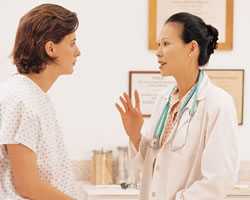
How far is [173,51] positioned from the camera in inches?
93.7

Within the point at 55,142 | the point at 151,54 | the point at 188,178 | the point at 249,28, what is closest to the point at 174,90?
the point at 188,178

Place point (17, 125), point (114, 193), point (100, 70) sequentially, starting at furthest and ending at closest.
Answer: point (100, 70) → point (114, 193) → point (17, 125)

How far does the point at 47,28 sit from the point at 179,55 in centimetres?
73

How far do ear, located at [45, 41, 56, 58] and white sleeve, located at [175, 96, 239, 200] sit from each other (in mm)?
704

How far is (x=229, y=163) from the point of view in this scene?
2191 mm

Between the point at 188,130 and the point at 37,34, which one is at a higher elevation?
the point at 37,34

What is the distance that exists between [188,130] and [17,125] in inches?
31.2

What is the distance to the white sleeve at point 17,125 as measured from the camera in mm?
1706

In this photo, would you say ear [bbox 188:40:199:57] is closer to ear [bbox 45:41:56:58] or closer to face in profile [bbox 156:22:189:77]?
face in profile [bbox 156:22:189:77]

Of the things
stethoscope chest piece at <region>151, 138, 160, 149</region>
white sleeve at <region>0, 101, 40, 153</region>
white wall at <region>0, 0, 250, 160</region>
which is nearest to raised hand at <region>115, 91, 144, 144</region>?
stethoscope chest piece at <region>151, 138, 160, 149</region>

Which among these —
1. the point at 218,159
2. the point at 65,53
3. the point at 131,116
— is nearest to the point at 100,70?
the point at 131,116

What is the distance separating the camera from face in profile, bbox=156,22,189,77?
236cm

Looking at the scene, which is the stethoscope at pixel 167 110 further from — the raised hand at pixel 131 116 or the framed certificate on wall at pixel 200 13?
the framed certificate on wall at pixel 200 13

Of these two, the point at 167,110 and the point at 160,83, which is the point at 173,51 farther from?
the point at 160,83
